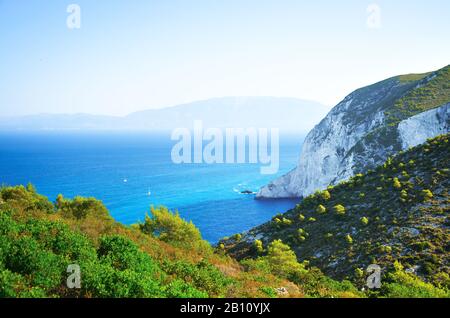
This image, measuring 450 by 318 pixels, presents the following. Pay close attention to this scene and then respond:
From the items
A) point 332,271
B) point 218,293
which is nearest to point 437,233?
point 332,271

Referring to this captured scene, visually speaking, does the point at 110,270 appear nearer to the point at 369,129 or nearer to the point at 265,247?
the point at 265,247

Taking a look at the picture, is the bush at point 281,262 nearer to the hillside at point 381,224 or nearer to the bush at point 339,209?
the hillside at point 381,224

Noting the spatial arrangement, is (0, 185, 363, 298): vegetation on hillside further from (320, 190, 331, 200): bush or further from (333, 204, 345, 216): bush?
(320, 190, 331, 200): bush

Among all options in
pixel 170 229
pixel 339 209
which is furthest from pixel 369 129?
pixel 170 229

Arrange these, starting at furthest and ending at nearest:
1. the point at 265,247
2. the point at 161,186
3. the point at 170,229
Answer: the point at 161,186
the point at 265,247
the point at 170,229

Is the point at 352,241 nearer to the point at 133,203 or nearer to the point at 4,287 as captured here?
the point at 4,287

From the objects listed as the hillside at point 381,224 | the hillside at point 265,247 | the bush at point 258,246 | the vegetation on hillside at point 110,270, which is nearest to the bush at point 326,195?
the hillside at point 381,224
